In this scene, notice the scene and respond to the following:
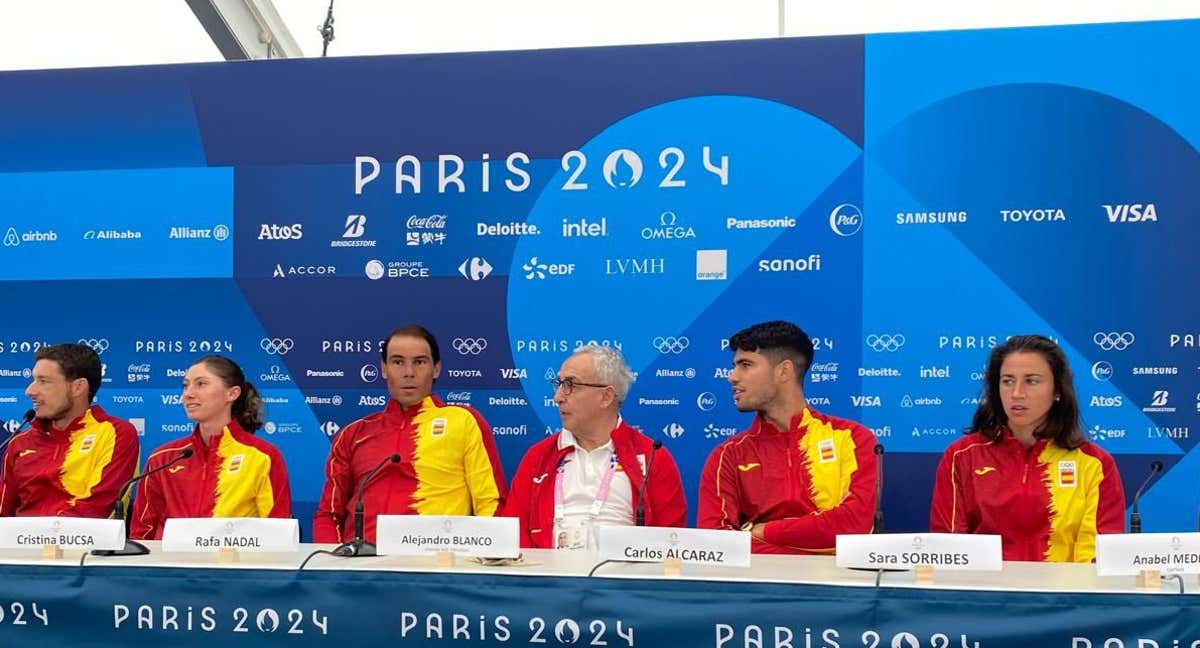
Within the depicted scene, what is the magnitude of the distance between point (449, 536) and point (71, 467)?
1996mm

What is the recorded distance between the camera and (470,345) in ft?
13.7

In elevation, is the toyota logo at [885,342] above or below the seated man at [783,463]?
above

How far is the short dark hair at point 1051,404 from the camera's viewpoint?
297cm

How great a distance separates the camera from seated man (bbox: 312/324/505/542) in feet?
11.7

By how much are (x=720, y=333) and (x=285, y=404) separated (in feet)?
5.56

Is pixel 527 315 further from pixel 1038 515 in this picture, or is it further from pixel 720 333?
pixel 1038 515

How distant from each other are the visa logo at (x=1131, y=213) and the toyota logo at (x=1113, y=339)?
39 cm

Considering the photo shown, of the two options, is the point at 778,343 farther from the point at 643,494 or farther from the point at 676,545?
the point at 676,545

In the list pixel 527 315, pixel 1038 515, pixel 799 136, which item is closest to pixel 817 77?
pixel 799 136

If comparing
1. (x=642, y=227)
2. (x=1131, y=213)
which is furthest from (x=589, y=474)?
(x=1131, y=213)

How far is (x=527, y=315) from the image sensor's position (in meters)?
4.13

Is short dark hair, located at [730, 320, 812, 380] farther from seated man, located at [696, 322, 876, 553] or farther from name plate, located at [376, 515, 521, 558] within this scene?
name plate, located at [376, 515, 521, 558]

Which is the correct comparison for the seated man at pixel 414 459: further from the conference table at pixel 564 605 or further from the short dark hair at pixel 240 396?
the conference table at pixel 564 605

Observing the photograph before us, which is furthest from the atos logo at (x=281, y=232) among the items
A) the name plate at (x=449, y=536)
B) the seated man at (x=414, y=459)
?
the name plate at (x=449, y=536)
